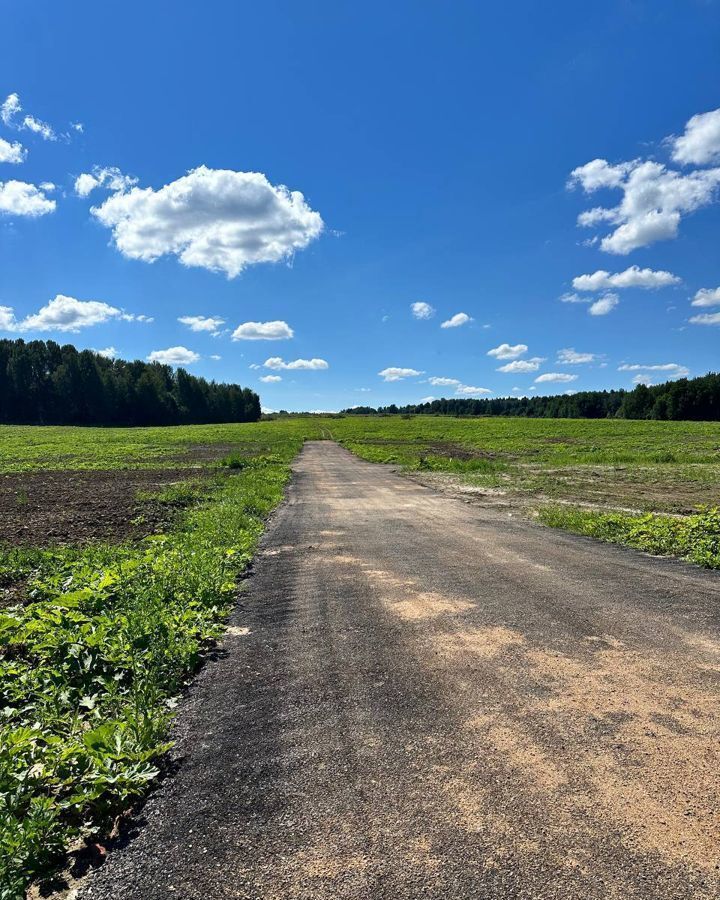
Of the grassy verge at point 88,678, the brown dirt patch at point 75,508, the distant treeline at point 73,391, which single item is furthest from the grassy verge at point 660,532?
the distant treeline at point 73,391

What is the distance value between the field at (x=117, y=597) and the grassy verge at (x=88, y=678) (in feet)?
0.05

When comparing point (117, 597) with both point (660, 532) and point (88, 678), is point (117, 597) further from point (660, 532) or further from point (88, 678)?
point (660, 532)

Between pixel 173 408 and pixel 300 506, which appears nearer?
pixel 300 506

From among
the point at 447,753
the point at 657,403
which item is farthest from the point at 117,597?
the point at 657,403

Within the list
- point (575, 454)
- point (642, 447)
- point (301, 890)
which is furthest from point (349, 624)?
point (642, 447)

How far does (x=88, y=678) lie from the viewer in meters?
4.59

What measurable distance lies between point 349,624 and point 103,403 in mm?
110934

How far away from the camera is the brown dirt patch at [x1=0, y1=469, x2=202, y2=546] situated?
37.7 feet

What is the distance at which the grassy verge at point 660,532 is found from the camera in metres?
9.09

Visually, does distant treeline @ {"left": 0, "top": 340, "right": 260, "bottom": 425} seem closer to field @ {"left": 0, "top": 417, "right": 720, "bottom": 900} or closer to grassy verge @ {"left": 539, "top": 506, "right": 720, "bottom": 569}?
field @ {"left": 0, "top": 417, "right": 720, "bottom": 900}

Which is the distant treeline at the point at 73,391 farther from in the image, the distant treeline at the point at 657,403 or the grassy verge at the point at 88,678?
the distant treeline at the point at 657,403

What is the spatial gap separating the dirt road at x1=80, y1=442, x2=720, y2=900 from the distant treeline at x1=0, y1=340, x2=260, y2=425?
356ft

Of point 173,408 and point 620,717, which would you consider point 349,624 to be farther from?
point 173,408

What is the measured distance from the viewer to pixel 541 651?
5.13m
